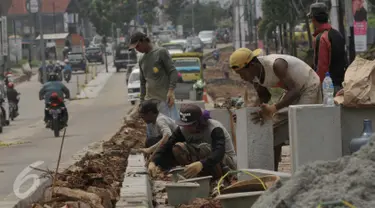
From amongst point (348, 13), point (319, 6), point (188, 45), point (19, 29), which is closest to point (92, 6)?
point (19, 29)

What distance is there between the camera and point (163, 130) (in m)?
12.6

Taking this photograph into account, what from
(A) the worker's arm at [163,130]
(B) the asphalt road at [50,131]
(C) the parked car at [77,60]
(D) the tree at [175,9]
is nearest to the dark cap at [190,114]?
(A) the worker's arm at [163,130]

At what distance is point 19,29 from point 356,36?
10131 cm

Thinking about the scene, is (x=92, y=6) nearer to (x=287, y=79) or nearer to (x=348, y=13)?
(x=348, y=13)

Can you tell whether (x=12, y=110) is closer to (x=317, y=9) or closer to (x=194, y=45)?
(x=317, y=9)

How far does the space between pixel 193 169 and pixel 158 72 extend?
4.57m

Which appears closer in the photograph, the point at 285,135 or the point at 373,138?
the point at 373,138

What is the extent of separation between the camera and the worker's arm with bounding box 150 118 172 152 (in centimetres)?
1223

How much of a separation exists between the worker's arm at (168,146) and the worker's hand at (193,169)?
0.98 metres

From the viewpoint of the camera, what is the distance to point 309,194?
20.2ft

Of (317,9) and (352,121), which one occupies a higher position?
(317,9)

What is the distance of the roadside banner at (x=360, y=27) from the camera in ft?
63.4

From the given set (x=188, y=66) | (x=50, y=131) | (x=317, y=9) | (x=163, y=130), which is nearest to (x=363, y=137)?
(x=317, y=9)

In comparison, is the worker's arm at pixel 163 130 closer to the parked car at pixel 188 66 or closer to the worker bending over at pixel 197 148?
the worker bending over at pixel 197 148
